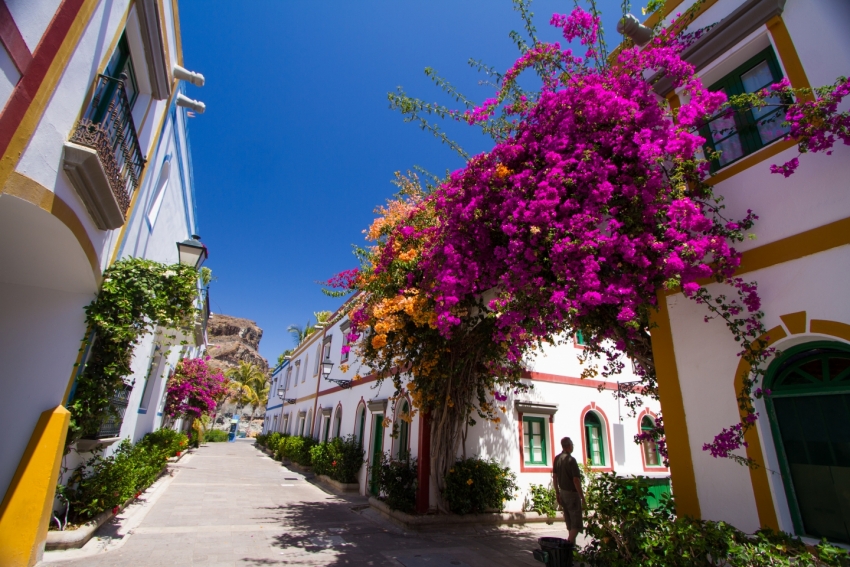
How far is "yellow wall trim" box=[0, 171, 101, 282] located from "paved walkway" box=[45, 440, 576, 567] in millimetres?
3734

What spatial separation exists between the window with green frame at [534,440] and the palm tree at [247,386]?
4093 cm

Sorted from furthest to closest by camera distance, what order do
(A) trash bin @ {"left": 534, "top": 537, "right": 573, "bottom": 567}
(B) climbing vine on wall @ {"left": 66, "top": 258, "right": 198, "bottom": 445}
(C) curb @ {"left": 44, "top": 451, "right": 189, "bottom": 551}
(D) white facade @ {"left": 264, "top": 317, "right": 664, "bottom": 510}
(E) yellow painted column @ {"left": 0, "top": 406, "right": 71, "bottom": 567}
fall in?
(D) white facade @ {"left": 264, "top": 317, "right": 664, "bottom": 510}, (B) climbing vine on wall @ {"left": 66, "top": 258, "right": 198, "bottom": 445}, (C) curb @ {"left": 44, "top": 451, "right": 189, "bottom": 551}, (A) trash bin @ {"left": 534, "top": 537, "right": 573, "bottom": 567}, (E) yellow painted column @ {"left": 0, "top": 406, "right": 71, "bottom": 567}

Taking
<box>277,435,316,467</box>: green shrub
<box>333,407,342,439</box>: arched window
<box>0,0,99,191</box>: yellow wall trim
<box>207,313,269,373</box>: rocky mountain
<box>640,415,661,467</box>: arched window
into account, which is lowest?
<box>277,435,316,467</box>: green shrub

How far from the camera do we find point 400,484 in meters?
9.06

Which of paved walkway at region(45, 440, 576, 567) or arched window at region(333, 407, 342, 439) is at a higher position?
arched window at region(333, 407, 342, 439)

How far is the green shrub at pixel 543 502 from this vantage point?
31.8 ft

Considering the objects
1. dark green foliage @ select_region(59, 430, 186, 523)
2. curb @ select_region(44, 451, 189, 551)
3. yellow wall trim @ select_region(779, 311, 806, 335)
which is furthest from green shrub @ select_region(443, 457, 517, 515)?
yellow wall trim @ select_region(779, 311, 806, 335)

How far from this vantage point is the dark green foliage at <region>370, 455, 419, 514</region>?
346 inches

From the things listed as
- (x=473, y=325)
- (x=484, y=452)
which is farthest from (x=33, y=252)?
(x=484, y=452)

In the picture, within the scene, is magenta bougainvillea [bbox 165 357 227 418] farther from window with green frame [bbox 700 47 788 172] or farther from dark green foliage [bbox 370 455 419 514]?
window with green frame [bbox 700 47 788 172]

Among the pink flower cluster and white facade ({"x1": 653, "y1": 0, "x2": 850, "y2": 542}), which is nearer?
white facade ({"x1": 653, "y1": 0, "x2": 850, "y2": 542})

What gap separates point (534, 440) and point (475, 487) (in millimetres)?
2470

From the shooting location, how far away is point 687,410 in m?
4.16

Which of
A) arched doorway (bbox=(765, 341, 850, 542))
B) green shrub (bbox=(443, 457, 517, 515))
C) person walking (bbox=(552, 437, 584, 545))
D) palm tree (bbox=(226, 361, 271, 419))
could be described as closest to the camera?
arched doorway (bbox=(765, 341, 850, 542))
